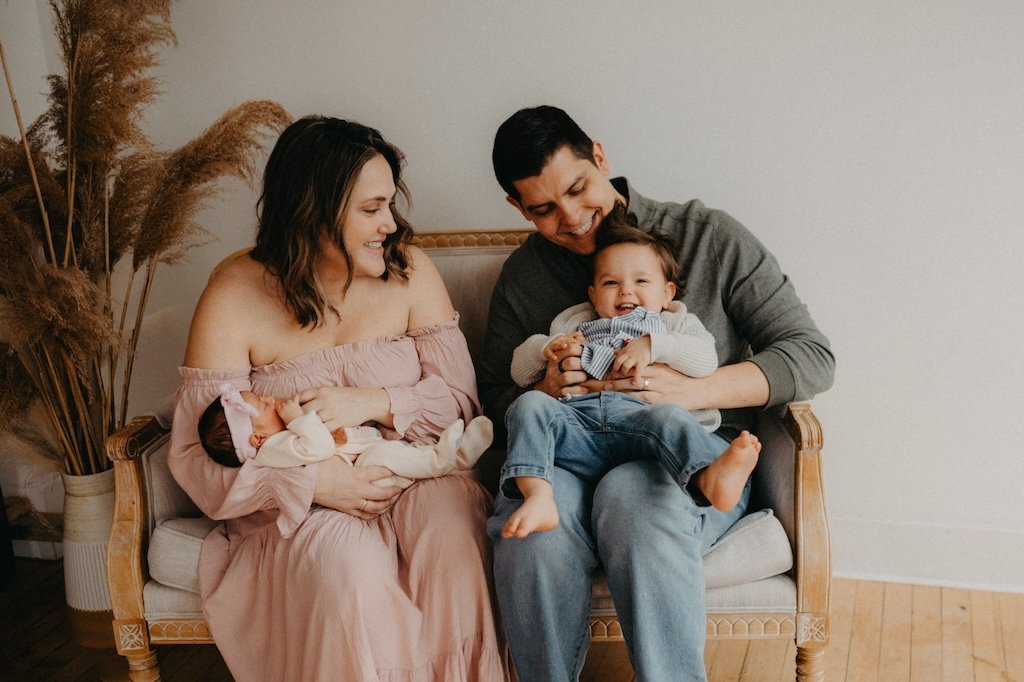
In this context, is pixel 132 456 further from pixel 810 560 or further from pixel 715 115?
pixel 715 115

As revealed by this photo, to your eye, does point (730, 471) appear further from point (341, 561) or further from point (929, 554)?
point (929, 554)

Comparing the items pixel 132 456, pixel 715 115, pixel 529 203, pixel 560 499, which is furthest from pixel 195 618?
pixel 715 115

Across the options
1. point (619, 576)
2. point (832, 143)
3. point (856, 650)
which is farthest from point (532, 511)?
point (832, 143)

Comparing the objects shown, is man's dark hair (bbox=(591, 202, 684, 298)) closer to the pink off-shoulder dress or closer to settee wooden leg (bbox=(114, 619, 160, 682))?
the pink off-shoulder dress

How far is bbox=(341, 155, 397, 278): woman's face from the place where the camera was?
6.13ft

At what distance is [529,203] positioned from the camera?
1982mm

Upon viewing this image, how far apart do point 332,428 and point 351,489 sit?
0.14 m

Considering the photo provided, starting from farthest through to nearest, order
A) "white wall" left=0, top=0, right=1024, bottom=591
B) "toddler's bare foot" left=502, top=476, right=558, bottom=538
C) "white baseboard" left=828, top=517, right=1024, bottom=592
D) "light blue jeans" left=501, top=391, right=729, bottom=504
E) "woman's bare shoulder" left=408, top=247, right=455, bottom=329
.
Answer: "white baseboard" left=828, top=517, right=1024, bottom=592, "white wall" left=0, top=0, right=1024, bottom=591, "woman's bare shoulder" left=408, top=247, right=455, bottom=329, "light blue jeans" left=501, top=391, right=729, bottom=504, "toddler's bare foot" left=502, top=476, right=558, bottom=538

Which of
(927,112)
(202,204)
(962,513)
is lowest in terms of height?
(962,513)

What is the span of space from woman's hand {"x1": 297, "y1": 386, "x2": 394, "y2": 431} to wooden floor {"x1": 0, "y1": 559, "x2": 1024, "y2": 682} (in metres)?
0.88

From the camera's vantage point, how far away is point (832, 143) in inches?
89.0

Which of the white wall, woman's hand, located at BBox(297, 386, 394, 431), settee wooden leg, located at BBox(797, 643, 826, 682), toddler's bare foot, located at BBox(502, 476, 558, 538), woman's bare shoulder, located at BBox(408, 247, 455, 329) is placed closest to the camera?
toddler's bare foot, located at BBox(502, 476, 558, 538)

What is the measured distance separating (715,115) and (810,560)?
123 centimetres

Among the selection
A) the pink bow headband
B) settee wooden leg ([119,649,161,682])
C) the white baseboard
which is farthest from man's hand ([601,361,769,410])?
settee wooden leg ([119,649,161,682])
